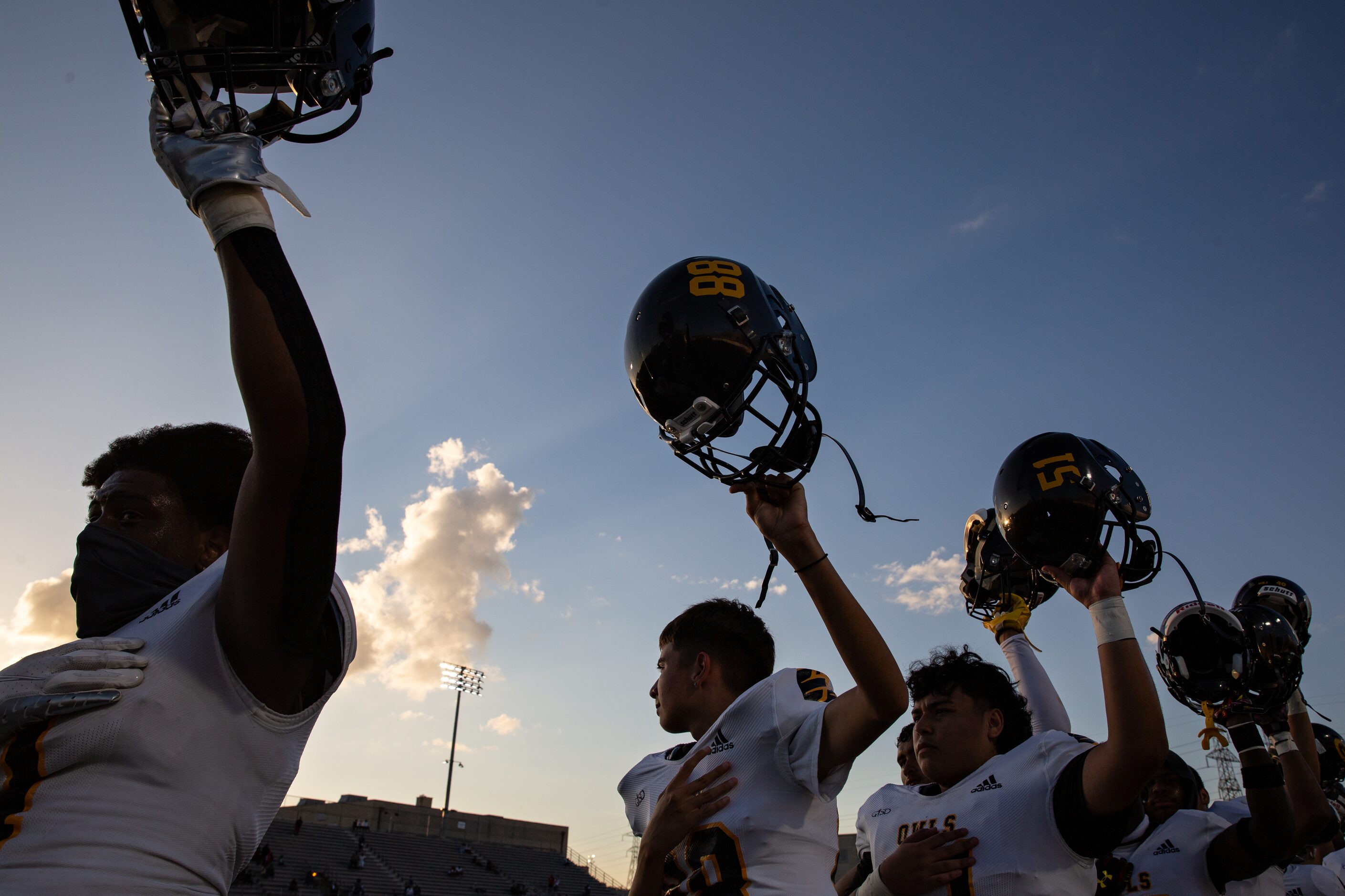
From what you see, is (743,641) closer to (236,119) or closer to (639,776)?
(639,776)

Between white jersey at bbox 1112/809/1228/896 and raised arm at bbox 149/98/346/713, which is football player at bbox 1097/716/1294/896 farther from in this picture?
raised arm at bbox 149/98/346/713

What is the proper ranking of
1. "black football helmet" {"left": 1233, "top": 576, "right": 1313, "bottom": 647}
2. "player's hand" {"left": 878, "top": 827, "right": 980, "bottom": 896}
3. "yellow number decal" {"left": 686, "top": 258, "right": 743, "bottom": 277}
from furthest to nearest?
"black football helmet" {"left": 1233, "top": 576, "right": 1313, "bottom": 647} < "player's hand" {"left": 878, "top": 827, "right": 980, "bottom": 896} < "yellow number decal" {"left": 686, "top": 258, "right": 743, "bottom": 277}

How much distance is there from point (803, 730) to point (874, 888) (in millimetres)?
1196

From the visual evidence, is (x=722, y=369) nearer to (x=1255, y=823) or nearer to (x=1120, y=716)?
(x=1120, y=716)

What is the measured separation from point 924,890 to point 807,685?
983 mm

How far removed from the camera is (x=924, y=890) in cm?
324

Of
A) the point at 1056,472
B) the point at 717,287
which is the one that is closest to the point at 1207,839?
the point at 1056,472

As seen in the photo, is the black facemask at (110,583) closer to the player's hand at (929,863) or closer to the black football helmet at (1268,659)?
the player's hand at (929,863)

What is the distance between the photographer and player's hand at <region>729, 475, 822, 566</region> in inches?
99.0

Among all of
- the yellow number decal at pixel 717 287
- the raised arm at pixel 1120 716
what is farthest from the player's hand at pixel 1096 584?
the yellow number decal at pixel 717 287

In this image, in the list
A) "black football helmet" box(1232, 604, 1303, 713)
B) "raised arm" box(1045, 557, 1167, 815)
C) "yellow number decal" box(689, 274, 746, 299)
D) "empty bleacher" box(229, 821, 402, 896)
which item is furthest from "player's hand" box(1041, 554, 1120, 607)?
"empty bleacher" box(229, 821, 402, 896)

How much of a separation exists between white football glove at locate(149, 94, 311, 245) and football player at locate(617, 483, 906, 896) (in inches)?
57.0

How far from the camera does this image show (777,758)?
2.81 meters

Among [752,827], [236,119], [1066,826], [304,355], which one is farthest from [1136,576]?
[236,119]
